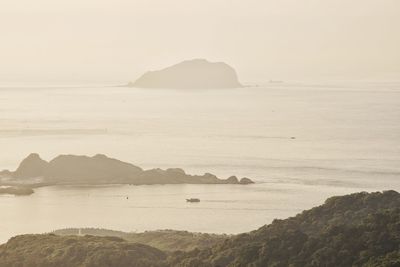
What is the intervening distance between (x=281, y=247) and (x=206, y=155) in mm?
70627

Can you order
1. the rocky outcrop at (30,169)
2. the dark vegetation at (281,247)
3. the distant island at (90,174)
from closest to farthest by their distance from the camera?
the dark vegetation at (281,247) → the distant island at (90,174) → the rocky outcrop at (30,169)

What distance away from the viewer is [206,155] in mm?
107312

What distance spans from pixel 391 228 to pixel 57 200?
4498 cm

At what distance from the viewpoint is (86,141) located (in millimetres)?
125562

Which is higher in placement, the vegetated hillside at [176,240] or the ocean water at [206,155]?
the ocean water at [206,155]

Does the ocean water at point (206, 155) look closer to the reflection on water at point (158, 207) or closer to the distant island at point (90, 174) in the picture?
the reflection on water at point (158, 207)

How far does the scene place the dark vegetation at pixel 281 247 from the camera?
35469 millimetres

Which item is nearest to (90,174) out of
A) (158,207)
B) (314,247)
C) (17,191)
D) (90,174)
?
(90,174)

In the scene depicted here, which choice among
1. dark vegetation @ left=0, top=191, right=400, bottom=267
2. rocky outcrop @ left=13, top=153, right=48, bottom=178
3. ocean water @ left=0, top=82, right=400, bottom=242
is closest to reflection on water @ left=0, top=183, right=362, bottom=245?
ocean water @ left=0, top=82, right=400, bottom=242

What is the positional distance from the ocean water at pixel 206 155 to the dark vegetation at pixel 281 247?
67.3ft

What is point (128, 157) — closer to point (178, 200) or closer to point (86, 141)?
point (86, 141)

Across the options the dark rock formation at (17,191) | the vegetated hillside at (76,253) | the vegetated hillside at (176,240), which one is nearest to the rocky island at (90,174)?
the dark rock formation at (17,191)

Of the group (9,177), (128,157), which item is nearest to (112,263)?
(9,177)

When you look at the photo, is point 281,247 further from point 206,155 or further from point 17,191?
point 206,155
